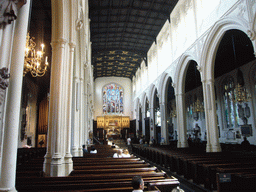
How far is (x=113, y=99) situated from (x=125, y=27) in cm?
1534

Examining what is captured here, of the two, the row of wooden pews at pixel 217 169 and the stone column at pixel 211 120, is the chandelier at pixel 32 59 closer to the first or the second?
the row of wooden pews at pixel 217 169

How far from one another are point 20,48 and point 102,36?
16865mm

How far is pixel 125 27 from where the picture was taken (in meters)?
16.8

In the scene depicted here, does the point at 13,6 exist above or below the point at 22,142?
above

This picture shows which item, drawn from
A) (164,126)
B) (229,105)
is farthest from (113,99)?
(229,105)

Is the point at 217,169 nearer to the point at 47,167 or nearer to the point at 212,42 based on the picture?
the point at 47,167

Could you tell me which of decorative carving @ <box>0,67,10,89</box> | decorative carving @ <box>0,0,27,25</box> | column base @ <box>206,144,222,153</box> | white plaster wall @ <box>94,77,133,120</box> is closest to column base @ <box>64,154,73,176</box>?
decorative carving @ <box>0,67,10,89</box>

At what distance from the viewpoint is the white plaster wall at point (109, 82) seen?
98.4 ft

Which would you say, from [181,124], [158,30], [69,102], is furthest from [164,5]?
[69,102]

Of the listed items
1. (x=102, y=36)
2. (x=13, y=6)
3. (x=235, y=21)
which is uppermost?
(x=102, y=36)

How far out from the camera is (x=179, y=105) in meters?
13.8

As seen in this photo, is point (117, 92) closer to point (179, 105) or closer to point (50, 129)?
point (179, 105)

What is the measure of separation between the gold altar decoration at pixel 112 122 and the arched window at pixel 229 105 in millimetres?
16147

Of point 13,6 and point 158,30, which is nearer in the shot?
point 13,6
